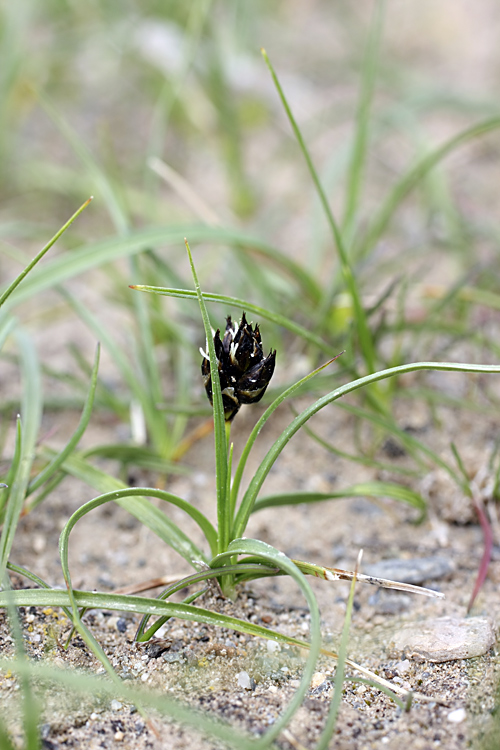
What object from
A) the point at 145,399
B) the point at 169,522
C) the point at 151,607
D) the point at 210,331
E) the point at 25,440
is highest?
the point at 210,331

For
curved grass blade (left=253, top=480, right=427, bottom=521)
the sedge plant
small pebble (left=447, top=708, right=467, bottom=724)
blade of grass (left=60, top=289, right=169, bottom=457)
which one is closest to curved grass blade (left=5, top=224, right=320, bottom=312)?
blade of grass (left=60, top=289, right=169, bottom=457)

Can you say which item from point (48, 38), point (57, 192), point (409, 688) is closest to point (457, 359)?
point (409, 688)

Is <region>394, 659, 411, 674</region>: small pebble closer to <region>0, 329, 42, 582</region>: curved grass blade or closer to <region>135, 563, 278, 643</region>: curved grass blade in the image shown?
<region>135, 563, 278, 643</region>: curved grass blade

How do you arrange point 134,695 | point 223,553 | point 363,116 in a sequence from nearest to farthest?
1. point 134,695
2. point 223,553
3. point 363,116

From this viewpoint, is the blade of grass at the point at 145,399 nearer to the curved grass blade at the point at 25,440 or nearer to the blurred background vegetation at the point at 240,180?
the blurred background vegetation at the point at 240,180

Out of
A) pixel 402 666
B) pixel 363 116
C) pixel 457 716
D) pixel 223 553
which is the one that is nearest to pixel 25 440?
pixel 223 553

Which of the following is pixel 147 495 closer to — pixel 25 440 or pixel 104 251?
pixel 25 440

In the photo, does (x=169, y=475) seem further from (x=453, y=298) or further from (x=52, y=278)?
(x=453, y=298)
